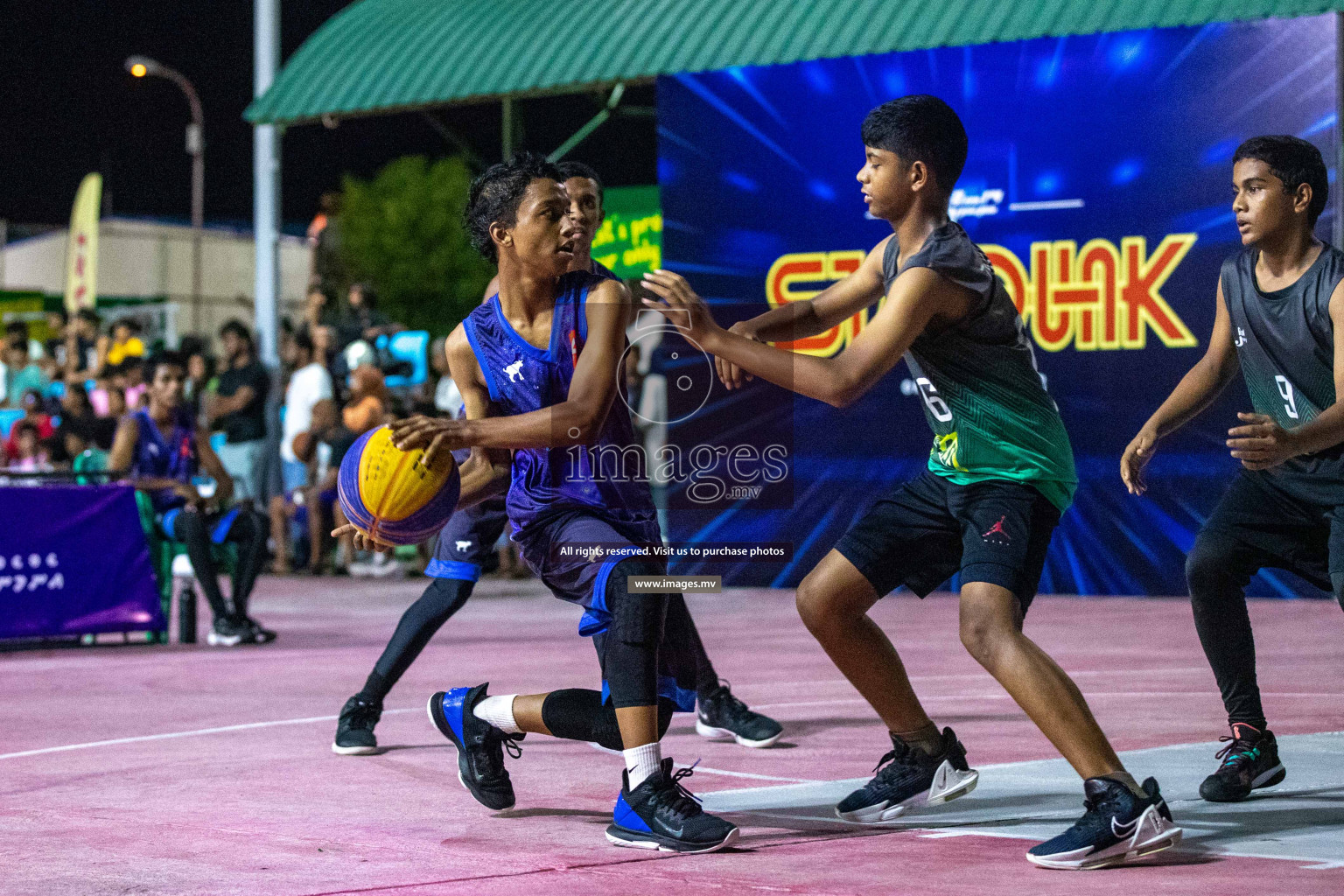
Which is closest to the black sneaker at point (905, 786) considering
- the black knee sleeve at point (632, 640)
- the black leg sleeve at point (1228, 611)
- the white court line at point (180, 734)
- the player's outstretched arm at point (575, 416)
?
the black knee sleeve at point (632, 640)

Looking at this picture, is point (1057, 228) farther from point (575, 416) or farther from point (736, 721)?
point (575, 416)

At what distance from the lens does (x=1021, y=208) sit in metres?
14.2

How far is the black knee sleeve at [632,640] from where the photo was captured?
5152 mm

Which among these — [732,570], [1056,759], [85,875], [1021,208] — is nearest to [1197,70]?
[1021,208]

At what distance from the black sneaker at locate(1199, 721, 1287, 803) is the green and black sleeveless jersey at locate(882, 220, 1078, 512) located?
4.02 feet

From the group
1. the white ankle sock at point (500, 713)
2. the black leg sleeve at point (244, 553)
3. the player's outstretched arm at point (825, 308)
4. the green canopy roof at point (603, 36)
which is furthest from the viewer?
the green canopy roof at point (603, 36)

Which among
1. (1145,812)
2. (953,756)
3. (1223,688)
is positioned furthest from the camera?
(1223,688)

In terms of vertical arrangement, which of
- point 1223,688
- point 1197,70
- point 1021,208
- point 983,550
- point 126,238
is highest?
point 126,238

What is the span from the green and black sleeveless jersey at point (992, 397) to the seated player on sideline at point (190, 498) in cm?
724

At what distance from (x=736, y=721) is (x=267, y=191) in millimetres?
14128

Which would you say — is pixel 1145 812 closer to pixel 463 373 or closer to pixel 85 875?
pixel 463 373

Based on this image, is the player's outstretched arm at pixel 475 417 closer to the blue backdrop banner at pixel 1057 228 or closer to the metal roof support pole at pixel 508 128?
the blue backdrop banner at pixel 1057 228

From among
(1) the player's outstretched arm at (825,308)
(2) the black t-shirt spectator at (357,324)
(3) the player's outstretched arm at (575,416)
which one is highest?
(2) the black t-shirt spectator at (357,324)

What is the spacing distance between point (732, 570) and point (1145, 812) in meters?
10.9
